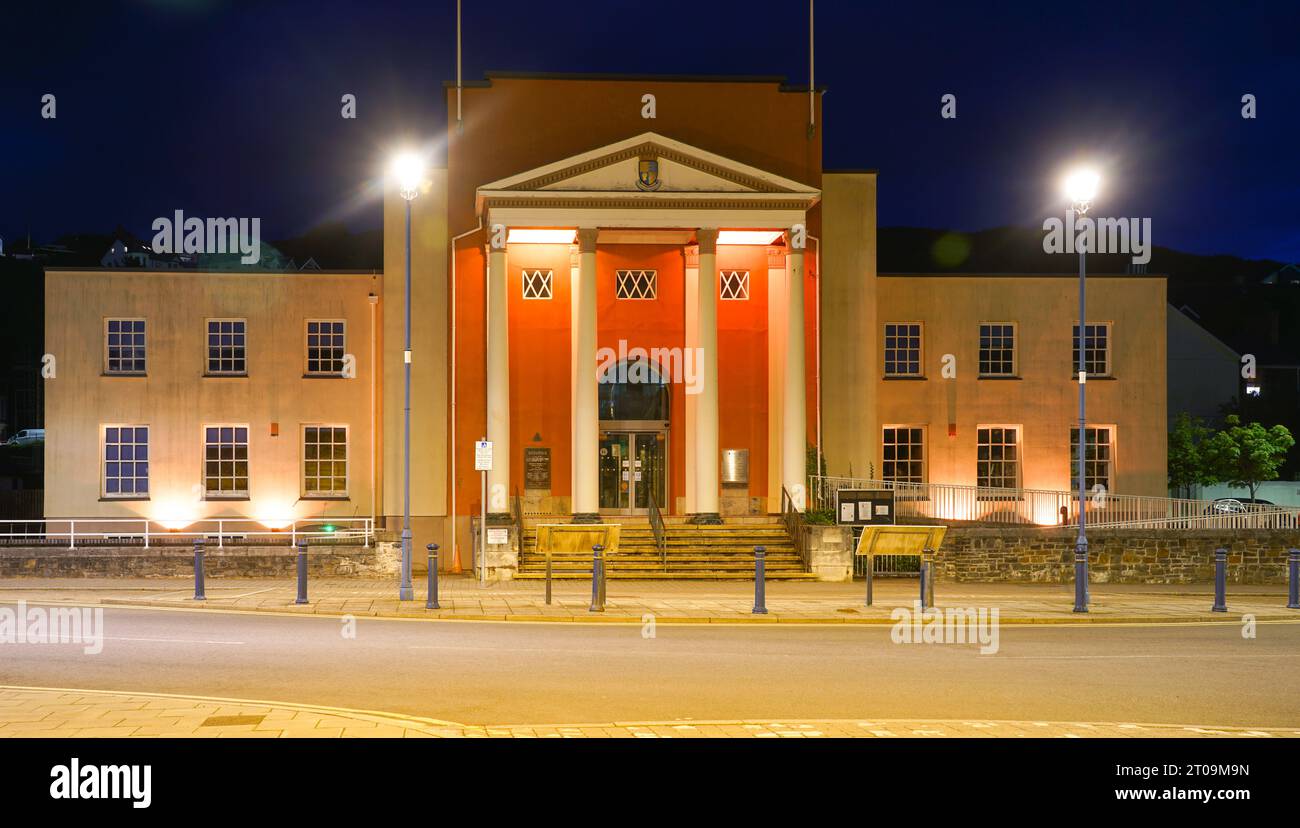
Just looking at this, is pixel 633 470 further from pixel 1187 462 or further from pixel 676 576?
pixel 1187 462

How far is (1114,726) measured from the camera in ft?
32.5

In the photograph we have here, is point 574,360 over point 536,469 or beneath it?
over

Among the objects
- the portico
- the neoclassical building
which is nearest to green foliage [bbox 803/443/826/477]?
Answer: the neoclassical building

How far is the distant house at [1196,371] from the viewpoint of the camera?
168ft

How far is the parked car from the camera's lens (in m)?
59.6

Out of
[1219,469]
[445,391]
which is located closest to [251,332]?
[445,391]

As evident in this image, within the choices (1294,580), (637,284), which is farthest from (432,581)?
(1294,580)

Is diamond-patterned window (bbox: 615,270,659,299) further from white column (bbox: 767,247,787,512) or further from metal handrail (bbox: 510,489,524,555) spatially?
metal handrail (bbox: 510,489,524,555)

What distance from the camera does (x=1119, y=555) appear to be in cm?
2844

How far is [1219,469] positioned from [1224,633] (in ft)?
90.5

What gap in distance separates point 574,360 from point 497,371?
89.9 inches

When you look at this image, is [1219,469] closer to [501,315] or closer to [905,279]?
[905,279]

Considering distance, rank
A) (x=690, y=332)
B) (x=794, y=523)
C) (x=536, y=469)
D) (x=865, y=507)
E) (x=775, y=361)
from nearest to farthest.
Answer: (x=865, y=507)
(x=794, y=523)
(x=690, y=332)
(x=775, y=361)
(x=536, y=469)

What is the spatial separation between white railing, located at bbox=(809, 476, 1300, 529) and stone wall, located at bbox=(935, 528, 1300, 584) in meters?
1.38
